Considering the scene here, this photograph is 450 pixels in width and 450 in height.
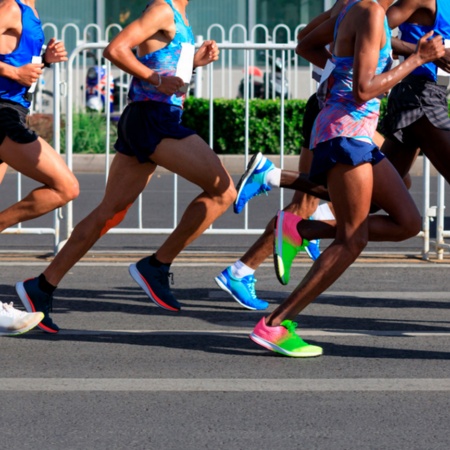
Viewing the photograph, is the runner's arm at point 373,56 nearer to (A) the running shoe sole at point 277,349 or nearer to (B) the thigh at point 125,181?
(A) the running shoe sole at point 277,349

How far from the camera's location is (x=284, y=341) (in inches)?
222

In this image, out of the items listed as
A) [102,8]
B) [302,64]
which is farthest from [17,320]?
[102,8]

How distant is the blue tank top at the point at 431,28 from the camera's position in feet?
21.2

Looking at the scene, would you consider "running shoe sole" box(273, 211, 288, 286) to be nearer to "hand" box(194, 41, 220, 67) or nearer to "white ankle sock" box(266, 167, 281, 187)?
"white ankle sock" box(266, 167, 281, 187)

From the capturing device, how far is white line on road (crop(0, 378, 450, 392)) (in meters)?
5.07

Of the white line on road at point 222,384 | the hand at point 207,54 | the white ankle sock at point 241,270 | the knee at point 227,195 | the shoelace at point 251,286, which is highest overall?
the hand at point 207,54

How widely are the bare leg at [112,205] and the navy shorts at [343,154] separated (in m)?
1.23

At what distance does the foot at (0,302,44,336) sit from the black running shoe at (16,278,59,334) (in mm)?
131

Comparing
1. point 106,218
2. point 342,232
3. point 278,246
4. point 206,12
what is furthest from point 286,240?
point 206,12

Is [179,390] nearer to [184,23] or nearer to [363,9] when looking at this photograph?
[363,9]

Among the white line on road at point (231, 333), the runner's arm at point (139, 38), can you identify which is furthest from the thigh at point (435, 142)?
the runner's arm at point (139, 38)

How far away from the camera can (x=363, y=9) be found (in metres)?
5.28

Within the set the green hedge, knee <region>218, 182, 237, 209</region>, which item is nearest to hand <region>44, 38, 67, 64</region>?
knee <region>218, 182, 237, 209</region>

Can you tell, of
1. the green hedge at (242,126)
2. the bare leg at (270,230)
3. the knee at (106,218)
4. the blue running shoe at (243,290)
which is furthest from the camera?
the green hedge at (242,126)
